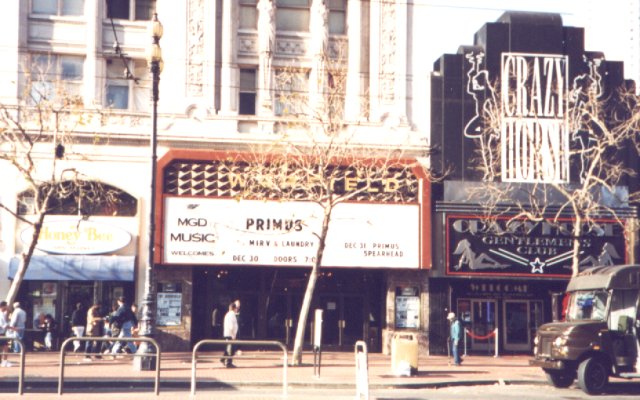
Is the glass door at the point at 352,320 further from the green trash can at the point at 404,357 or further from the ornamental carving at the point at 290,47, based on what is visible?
the green trash can at the point at 404,357

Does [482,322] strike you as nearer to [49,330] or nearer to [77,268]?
[77,268]

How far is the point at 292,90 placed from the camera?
1331 inches

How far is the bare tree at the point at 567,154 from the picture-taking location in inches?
1332

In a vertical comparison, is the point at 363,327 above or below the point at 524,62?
below

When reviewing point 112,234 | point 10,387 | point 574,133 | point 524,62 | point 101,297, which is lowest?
point 10,387

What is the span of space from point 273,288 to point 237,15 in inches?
391

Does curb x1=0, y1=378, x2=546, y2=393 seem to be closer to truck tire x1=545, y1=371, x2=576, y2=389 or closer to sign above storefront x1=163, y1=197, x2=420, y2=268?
truck tire x1=545, y1=371, x2=576, y2=389

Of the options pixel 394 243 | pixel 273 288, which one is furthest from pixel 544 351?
pixel 273 288

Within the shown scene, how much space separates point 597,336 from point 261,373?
8.52 meters

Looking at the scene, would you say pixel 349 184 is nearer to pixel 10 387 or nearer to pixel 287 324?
pixel 287 324

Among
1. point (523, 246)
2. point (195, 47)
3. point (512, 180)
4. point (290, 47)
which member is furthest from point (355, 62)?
point (523, 246)

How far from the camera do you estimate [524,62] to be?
35094 millimetres

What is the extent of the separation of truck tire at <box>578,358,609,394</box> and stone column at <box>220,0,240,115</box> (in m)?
16.8

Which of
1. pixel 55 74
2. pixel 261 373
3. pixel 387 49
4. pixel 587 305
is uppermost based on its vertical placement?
pixel 387 49
